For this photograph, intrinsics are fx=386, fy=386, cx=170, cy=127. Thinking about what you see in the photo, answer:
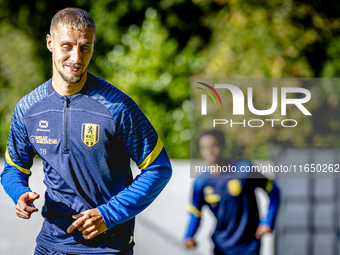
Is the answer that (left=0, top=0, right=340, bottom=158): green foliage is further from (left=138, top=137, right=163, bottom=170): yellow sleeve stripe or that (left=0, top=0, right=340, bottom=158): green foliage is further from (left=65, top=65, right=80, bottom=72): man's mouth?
(left=65, top=65, right=80, bottom=72): man's mouth

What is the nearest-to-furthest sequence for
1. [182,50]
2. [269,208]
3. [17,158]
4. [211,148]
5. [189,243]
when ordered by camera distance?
[17,158]
[189,243]
[269,208]
[211,148]
[182,50]

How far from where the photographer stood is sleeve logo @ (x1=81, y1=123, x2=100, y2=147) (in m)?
1.74

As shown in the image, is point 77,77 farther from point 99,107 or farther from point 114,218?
point 114,218

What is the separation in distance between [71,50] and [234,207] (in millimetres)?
2567

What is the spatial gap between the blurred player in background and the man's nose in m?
2.29

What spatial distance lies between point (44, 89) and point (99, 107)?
12.3 inches

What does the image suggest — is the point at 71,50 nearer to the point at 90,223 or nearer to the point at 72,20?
the point at 72,20

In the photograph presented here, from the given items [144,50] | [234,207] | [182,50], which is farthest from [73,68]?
[182,50]

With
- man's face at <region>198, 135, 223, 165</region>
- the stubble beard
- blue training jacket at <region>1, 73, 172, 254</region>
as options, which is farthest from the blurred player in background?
the stubble beard

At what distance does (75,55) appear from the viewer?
166 cm

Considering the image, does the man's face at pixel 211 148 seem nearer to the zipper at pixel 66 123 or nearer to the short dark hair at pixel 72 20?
the zipper at pixel 66 123

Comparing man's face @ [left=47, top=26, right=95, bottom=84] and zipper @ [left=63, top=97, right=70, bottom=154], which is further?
zipper @ [left=63, top=97, right=70, bottom=154]

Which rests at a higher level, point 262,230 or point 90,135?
point 90,135

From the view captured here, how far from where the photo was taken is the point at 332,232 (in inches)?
197
